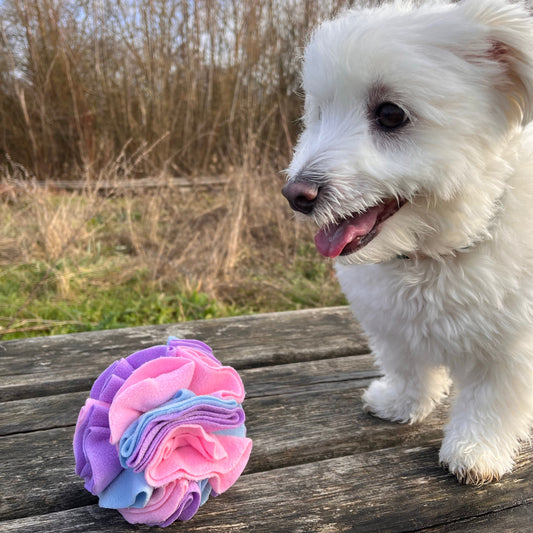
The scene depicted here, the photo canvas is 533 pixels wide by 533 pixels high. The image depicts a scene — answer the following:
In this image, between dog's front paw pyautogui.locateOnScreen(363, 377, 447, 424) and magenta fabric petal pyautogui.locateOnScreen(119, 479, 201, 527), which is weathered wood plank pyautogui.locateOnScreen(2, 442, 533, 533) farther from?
dog's front paw pyautogui.locateOnScreen(363, 377, 447, 424)

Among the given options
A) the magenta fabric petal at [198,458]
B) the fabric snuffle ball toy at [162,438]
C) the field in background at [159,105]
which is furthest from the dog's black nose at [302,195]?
the field in background at [159,105]

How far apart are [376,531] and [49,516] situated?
78 cm

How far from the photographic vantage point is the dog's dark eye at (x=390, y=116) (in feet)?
4.19

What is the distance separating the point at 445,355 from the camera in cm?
150

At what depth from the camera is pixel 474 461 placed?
1402 mm

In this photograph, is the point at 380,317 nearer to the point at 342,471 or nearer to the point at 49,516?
the point at 342,471

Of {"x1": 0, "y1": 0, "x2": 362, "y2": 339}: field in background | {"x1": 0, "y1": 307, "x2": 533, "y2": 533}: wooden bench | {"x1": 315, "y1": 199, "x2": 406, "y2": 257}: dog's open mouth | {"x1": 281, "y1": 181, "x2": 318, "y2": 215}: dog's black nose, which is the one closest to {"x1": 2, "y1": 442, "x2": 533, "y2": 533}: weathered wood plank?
{"x1": 0, "y1": 307, "x2": 533, "y2": 533}: wooden bench

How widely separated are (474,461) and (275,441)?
56 centimetres

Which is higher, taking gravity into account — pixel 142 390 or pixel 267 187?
pixel 142 390

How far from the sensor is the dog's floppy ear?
1.21m

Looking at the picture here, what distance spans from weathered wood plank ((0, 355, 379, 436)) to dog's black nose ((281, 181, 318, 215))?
0.77m

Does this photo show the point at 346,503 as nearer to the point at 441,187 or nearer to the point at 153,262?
the point at 441,187

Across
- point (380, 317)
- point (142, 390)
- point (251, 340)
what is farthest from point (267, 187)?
point (142, 390)

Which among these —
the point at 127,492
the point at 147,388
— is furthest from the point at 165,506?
the point at 147,388
